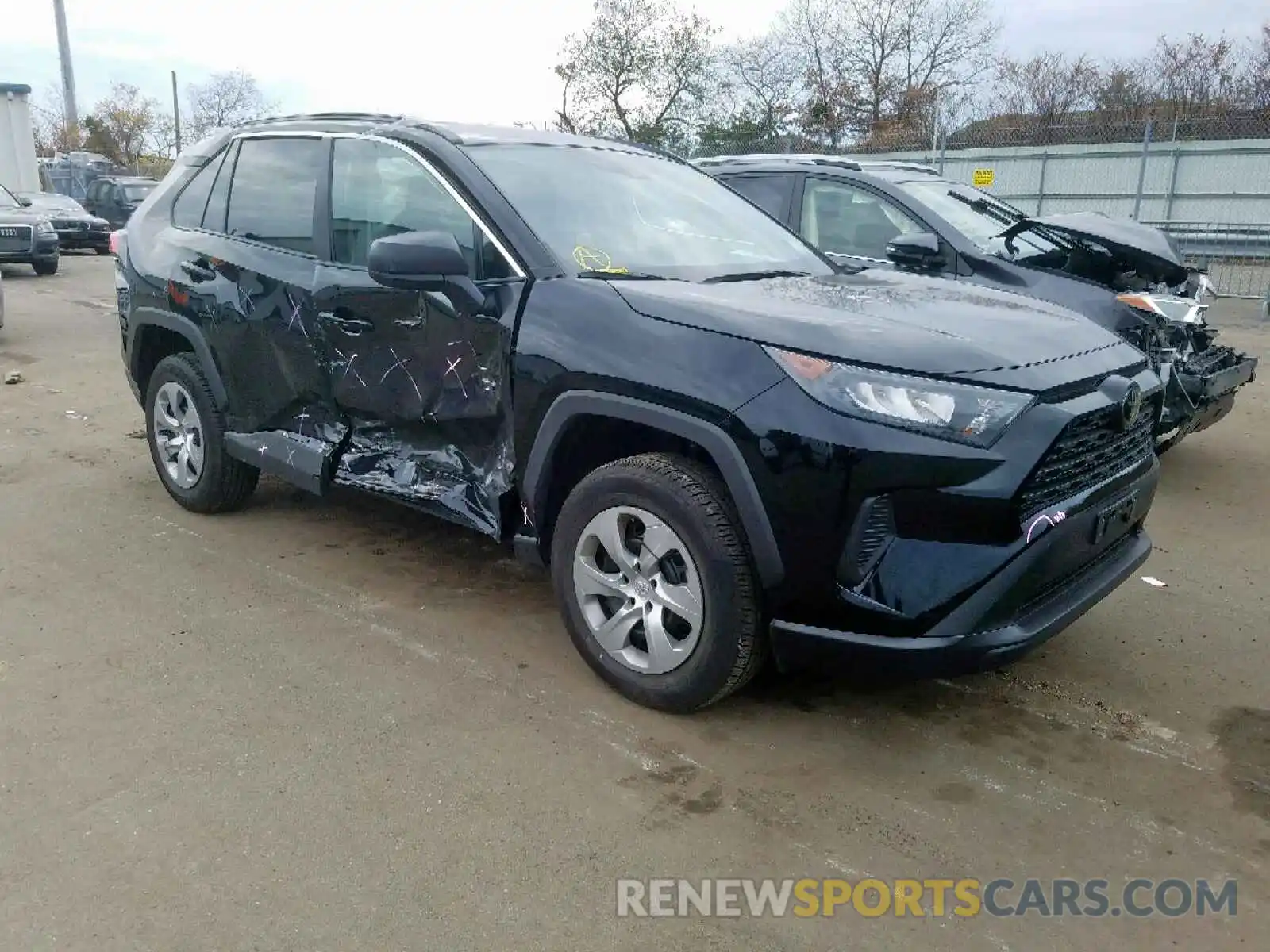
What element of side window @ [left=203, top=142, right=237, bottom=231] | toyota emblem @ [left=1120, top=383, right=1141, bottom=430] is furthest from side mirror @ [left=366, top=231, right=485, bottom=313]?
toyota emblem @ [left=1120, top=383, right=1141, bottom=430]

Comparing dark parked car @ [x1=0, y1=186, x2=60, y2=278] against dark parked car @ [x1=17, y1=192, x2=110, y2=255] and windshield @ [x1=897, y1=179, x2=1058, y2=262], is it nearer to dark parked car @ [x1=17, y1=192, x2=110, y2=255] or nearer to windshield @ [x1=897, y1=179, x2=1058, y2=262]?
dark parked car @ [x1=17, y1=192, x2=110, y2=255]

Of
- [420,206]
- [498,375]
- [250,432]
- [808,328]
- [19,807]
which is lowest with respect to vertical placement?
[19,807]

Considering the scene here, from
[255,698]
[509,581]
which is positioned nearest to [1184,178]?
[509,581]

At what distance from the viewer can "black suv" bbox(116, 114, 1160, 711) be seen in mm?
2799

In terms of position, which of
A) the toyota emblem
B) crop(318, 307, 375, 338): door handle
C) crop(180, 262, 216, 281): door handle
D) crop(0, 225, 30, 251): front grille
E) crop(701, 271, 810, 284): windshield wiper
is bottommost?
crop(0, 225, 30, 251): front grille

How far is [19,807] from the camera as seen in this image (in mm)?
2824

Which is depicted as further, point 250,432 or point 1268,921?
point 250,432

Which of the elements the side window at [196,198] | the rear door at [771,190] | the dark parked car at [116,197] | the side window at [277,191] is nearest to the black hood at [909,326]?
the side window at [277,191]

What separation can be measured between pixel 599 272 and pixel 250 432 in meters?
2.03

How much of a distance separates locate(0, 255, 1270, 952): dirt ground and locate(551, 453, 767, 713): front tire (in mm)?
177

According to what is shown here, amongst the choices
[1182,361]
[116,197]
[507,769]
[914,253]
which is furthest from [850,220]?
[116,197]

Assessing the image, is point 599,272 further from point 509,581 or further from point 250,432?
point 250,432

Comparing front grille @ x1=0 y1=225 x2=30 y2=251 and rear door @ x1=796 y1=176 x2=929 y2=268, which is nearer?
rear door @ x1=796 y1=176 x2=929 y2=268

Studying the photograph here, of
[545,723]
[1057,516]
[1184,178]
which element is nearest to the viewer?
[1057,516]
